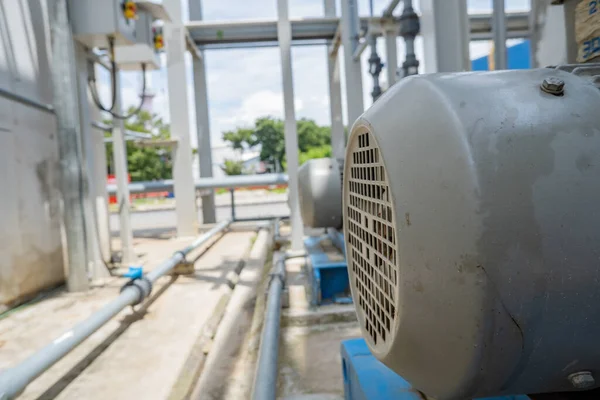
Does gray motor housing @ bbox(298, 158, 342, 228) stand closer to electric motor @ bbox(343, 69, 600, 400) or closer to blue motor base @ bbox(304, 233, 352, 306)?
blue motor base @ bbox(304, 233, 352, 306)

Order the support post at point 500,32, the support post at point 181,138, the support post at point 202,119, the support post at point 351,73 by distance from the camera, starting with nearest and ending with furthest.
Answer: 1. the support post at point 500,32
2. the support post at point 351,73
3. the support post at point 181,138
4. the support post at point 202,119

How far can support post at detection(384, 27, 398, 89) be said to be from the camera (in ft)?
14.6

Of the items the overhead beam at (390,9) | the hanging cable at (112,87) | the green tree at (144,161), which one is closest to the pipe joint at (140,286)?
the hanging cable at (112,87)

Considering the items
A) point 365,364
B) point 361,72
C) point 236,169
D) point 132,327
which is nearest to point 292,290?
point 132,327

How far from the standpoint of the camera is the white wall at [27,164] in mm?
3314

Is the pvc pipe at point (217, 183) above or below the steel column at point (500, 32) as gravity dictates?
below

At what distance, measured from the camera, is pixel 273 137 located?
1249 inches

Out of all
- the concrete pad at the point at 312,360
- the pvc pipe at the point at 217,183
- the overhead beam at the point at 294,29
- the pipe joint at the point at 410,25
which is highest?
the overhead beam at the point at 294,29

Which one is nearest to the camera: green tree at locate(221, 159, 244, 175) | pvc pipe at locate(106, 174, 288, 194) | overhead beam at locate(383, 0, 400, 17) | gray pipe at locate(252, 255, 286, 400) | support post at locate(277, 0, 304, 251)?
A: gray pipe at locate(252, 255, 286, 400)

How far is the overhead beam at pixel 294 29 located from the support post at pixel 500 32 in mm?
4573

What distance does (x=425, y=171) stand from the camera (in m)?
0.76

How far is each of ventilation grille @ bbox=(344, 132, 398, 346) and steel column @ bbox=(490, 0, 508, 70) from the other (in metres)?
1.22

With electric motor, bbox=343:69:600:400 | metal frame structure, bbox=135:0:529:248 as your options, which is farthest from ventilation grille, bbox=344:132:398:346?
metal frame structure, bbox=135:0:529:248

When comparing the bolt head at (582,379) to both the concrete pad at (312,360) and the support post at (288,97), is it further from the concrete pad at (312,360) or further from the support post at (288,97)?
the support post at (288,97)
